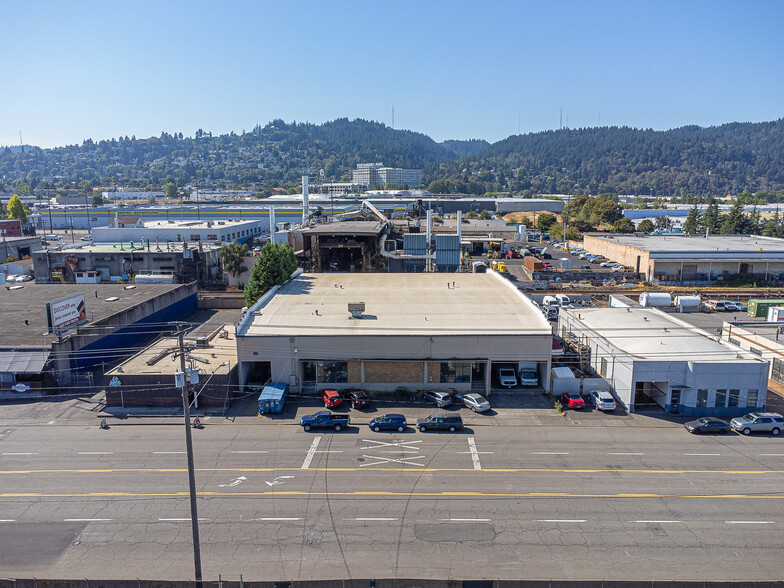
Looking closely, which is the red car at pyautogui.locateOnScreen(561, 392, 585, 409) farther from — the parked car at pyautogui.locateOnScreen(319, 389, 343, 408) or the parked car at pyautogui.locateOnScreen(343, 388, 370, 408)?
the parked car at pyautogui.locateOnScreen(319, 389, 343, 408)

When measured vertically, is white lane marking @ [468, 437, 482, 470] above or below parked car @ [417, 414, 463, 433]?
below

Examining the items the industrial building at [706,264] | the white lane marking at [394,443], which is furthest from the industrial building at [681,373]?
the industrial building at [706,264]

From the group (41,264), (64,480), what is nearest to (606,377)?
(64,480)

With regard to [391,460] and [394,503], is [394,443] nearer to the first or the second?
[391,460]

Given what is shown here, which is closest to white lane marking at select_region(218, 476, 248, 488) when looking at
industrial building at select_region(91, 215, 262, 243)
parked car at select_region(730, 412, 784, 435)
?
parked car at select_region(730, 412, 784, 435)

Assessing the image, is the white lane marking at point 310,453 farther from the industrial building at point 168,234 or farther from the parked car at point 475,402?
the industrial building at point 168,234
